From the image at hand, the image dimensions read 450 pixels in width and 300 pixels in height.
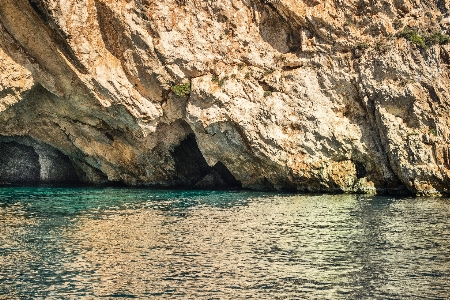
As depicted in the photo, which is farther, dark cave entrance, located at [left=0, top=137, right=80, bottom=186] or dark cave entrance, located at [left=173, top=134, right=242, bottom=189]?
dark cave entrance, located at [left=0, top=137, right=80, bottom=186]

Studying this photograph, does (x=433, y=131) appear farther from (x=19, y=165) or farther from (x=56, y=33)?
(x=19, y=165)

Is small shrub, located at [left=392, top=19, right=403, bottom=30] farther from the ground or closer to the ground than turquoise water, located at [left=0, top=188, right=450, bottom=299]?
farther from the ground

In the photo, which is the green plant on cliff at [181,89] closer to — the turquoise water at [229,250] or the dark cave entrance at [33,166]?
the turquoise water at [229,250]

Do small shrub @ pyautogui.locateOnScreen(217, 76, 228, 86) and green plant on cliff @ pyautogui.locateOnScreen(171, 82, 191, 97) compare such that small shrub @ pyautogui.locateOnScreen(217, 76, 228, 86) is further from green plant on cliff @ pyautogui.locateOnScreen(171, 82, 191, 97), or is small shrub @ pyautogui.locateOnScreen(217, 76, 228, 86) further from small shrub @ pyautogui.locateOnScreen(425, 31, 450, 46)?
small shrub @ pyautogui.locateOnScreen(425, 31, 450, 46)

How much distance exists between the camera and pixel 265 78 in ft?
120

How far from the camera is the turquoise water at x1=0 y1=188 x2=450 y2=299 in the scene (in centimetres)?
1566

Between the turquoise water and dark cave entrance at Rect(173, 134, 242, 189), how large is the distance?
1063 cm

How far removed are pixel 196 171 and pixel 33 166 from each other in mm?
12321

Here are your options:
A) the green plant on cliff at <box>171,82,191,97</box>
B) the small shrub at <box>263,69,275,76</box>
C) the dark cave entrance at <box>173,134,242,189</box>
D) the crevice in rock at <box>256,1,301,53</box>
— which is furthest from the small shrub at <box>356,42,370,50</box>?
the dark cave entrance at <box>173,134,242,189</box>

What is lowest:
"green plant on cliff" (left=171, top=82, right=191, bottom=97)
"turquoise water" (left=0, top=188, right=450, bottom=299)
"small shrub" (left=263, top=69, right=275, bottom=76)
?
"turquoise water" (left=0, top=188, right=450, bottom=299)

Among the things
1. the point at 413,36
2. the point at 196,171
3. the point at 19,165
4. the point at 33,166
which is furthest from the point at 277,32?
the point at 19,165

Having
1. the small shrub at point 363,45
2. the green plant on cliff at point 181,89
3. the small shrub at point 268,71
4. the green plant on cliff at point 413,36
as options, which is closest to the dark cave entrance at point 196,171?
the green plant on cliff at point 181,89

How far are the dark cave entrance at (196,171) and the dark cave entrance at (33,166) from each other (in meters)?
8.63

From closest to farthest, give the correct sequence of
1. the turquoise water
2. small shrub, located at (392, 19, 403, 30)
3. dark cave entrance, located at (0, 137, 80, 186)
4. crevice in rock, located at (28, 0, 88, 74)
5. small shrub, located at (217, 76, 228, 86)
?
1. the turquoise water
2. crevice in rock, located at (28, 0, 88, 74)
3. small shrub, located at (392, 19, 403, 30)
4. small shrub, located at (217, 76, 228, 86)
5. dark cave entrance, located at (0, 137, 80, 186)
